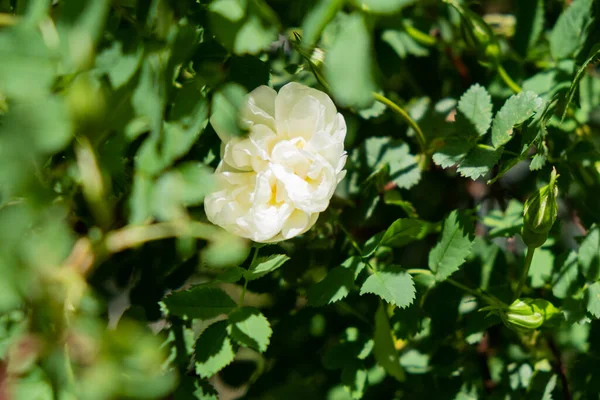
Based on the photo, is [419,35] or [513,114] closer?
[513,114]

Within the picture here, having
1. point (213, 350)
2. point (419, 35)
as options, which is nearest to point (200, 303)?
point (213, 350)

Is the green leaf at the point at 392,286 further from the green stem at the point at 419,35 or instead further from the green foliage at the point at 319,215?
the green stem at the point at 419,35

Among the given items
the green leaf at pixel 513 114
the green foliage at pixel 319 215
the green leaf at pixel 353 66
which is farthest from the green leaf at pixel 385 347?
the green leaf at pixel 353 66

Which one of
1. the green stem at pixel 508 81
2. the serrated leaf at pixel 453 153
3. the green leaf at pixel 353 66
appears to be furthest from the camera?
the green stem at pixel 508 81

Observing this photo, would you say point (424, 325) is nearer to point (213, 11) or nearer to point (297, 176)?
point (297, 176)

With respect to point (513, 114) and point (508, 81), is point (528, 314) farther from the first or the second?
point (508, 81)
